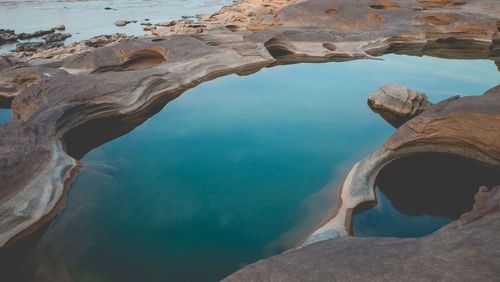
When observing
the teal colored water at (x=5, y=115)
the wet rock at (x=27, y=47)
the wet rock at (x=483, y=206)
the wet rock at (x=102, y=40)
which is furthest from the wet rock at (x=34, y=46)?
the wet rock at (x=483, y=206)

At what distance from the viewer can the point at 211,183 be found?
836 centimetres

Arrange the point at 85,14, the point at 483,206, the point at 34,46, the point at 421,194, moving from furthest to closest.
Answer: the point at 85,14, the point at 34,46, the point at 421,194, the point at 483,206

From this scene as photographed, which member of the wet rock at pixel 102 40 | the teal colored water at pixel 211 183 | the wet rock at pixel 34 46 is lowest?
the teal colored water at pixel 211 183

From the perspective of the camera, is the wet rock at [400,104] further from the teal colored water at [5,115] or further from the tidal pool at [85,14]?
the tidal pool at [85,14]

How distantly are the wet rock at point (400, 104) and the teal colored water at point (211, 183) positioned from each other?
437 mm

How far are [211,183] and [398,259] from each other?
510cm

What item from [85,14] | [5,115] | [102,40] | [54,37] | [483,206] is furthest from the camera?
[85,14]

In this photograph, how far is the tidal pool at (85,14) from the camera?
26.1 metres

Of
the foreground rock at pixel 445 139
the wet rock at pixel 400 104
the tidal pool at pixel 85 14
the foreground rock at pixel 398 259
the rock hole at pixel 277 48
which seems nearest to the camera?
the foreground rock at pixel 398 259

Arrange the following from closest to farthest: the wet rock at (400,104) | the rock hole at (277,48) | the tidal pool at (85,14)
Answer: the wet rock at (400,104), the rock hole at (277,48), the tidal pool at (85,14)

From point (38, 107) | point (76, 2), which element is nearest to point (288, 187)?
point (38, 107)

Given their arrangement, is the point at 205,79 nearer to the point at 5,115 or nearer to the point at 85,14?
the point at 5,115

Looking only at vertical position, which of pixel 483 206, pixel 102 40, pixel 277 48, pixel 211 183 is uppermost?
pixel 483 206

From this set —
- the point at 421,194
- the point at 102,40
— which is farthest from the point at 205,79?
the point at 102,40
